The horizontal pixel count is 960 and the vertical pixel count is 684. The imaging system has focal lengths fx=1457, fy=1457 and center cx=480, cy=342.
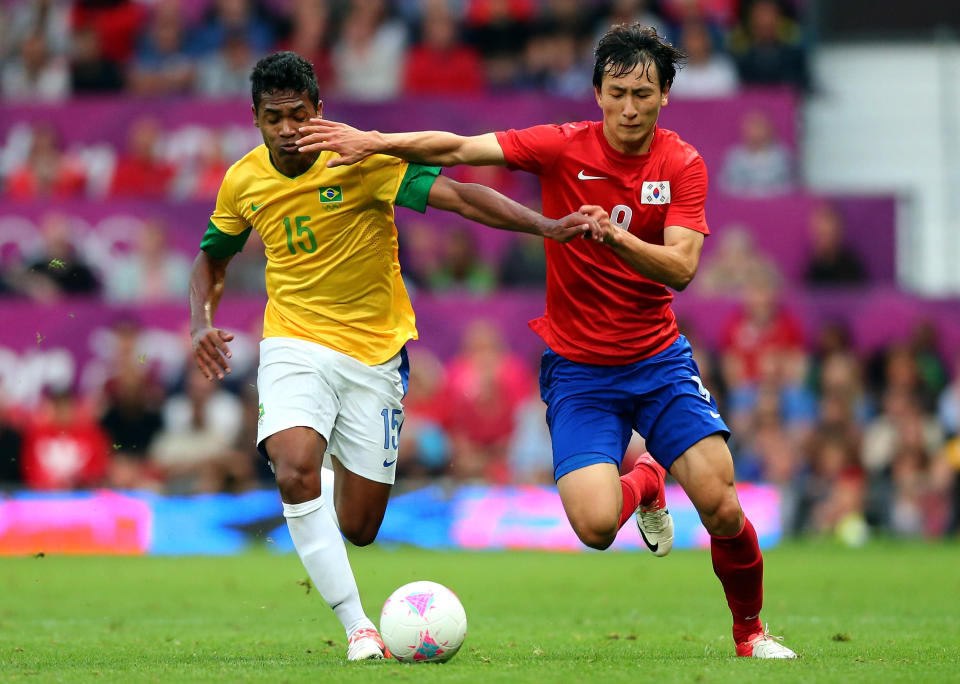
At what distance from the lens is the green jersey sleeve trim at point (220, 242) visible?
7.98m

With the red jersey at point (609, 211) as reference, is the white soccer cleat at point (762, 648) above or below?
below

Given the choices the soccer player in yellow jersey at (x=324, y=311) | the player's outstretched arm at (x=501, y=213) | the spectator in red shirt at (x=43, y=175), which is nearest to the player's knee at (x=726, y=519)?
the player's outstretched arm at (x=501, y=213)

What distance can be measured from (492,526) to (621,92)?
8.59 metres

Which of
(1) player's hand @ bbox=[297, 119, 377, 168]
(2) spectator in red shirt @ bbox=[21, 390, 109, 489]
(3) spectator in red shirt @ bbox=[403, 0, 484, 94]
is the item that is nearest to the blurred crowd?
(3) spectator in red shirt @ bbox=[403, 0, 484, 94]

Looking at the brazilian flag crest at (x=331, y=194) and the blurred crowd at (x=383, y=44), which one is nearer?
the brazilian flag crest at (x=331, y=194)

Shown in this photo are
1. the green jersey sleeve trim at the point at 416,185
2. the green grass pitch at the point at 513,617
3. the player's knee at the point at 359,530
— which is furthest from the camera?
the player's knee at the point at 359,530

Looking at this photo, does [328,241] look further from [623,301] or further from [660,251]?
[660,251]

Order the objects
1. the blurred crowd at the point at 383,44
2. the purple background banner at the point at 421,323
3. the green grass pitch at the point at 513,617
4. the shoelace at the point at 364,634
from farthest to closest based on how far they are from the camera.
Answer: the blurred crowd at the point at 383,44
the purple background banner at the point at 421,323
the shoelace at the point at 364,634
the green grass pitch at the point at 513,617

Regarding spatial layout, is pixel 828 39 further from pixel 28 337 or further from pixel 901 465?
pixel 28 337

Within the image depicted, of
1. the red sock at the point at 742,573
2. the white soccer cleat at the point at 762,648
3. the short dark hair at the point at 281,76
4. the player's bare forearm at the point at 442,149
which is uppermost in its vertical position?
the short dark hair at the point at 281,76

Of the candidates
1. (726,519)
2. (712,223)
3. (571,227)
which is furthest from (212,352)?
(712,223)

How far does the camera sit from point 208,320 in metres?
7.83

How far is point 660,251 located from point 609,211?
499mm

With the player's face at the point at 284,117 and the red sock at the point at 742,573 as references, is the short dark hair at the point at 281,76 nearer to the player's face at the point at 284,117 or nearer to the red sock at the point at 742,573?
the player's face at the point at 284,117
